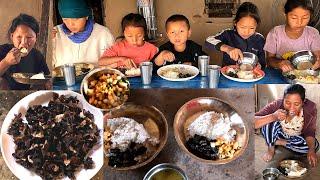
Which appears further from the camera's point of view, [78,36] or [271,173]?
[271,173]

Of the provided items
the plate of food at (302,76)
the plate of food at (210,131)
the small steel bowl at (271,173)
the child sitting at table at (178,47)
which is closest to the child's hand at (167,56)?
the child sitting at table at (178,47)

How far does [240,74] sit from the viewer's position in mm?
2139

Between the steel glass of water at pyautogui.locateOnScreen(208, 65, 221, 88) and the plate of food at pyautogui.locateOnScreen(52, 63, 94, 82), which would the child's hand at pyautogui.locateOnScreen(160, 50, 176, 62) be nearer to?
the steel glass of water at pyautogui.locateOnScreen(208, 65, 221, 88)

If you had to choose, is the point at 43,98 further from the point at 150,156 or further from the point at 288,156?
the point at 288,156

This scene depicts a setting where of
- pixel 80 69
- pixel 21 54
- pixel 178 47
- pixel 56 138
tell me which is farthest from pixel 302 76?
pixel 21 54

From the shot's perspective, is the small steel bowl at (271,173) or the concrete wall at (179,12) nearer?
the concrete wall at (179,12)

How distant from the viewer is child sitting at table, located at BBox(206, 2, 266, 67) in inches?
81.0

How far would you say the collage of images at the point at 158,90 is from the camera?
6.86 feet

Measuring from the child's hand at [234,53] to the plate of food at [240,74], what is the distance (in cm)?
5

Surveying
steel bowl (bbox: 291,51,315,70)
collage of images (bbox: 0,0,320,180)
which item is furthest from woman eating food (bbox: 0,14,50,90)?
steel bowl (bbox: 291,51,315,70)

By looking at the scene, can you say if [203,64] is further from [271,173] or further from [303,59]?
[271,173]

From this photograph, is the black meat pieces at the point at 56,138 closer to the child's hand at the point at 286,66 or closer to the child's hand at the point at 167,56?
the child's hand at the point at 167,56

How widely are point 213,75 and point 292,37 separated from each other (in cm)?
47

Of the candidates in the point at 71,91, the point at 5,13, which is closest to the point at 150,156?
the point at 71,91
